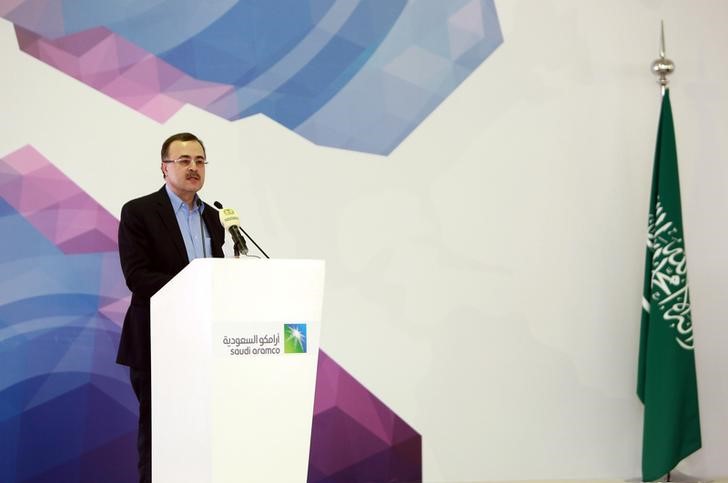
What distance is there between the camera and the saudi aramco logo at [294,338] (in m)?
2.82

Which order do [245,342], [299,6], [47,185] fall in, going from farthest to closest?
[299,6], [47,185], [245,342]

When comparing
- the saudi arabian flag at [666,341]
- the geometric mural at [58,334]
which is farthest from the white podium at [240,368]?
the saudi arabian flag at [666,341]

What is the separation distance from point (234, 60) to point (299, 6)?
1.50 ft

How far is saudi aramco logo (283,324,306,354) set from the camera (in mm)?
2816

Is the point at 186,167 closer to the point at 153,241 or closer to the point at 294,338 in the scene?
the point at 153,241

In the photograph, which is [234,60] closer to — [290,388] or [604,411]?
[290,388]

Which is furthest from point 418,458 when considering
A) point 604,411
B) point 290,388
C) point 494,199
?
point 290,388

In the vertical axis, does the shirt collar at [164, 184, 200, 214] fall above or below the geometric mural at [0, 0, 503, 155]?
below

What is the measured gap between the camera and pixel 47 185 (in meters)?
4.46

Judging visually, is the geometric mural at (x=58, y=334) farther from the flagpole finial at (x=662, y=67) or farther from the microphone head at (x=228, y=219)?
the flagpole finial at (x=662, y=67)

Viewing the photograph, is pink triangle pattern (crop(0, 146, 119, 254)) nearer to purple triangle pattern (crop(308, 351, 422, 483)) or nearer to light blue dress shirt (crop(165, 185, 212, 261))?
light blue dress shirt (crop(165, 185, 212, 261))

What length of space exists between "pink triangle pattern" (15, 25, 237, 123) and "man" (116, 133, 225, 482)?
1.15 m

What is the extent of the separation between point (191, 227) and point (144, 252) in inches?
8.8

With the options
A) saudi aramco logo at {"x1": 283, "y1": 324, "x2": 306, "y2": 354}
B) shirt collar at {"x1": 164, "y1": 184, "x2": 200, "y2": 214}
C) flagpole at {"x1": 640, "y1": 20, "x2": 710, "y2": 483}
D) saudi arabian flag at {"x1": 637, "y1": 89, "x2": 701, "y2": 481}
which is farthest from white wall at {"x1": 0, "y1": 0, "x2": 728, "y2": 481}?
saudi aramco logo at {"x1": 283, "y1": 324, "x2": 306, "y2": 354}
